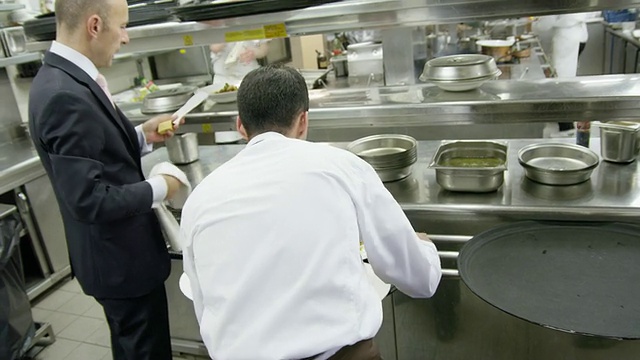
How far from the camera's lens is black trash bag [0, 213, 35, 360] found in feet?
7.34

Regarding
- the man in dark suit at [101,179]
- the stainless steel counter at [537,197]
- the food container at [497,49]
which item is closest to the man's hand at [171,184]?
the man in dark suit at [101,179]

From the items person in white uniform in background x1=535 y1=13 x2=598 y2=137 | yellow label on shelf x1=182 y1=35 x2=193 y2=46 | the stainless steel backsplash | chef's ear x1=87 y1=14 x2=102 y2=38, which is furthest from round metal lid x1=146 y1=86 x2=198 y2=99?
person in white uniform in background x1=535 y1=13 x2=598 y2=137

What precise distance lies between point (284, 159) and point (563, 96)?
3.90 ft

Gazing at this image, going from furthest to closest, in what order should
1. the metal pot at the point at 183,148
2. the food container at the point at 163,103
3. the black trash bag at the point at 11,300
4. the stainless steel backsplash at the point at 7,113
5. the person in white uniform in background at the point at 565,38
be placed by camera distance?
1. the person in white uniform in background at the point at 565,38
2. the stainless steel backsplash at the point at 7,113
3. the metal pot at the point at 183,148
4. the food container at the point at 163,103
5. the black trash bag at the point at 11,300

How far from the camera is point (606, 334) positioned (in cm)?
110

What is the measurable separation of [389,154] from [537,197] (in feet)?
1.90

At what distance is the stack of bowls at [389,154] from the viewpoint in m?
1.97

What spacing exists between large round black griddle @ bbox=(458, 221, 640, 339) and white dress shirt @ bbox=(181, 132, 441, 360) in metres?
0.43

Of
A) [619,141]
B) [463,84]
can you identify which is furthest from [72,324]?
[619,141]

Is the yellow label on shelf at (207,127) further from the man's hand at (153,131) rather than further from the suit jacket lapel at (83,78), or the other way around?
the suit jacket lapel at (83,78)

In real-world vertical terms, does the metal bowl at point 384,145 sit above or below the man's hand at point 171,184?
below

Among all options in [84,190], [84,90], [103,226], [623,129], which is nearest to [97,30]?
[84,90]

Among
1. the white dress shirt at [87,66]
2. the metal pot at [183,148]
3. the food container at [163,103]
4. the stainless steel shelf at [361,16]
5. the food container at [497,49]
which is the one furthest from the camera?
the food container at [497,49]

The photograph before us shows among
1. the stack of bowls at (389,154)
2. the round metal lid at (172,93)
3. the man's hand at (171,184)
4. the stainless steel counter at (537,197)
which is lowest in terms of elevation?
the stainless steel counter at (537,197)
